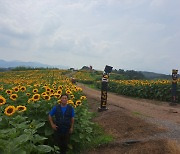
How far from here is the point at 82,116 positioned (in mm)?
7758

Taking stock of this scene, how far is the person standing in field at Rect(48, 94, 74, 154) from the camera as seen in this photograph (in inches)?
254

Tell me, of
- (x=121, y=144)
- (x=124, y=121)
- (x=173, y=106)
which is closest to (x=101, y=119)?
(x=124, y=121)

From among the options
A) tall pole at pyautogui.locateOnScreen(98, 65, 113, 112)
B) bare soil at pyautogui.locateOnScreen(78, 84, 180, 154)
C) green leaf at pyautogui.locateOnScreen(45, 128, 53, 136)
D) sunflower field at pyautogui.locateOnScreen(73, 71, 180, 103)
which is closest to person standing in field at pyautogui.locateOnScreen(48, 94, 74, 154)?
green leaf at pyautogui.locateOnScreen(45, 128, 53, 136)

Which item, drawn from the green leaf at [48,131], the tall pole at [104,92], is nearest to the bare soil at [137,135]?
the tall pole at [104,92]

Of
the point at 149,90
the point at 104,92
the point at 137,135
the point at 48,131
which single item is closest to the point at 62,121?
the point at 48,131

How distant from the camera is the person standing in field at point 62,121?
645 centimetres

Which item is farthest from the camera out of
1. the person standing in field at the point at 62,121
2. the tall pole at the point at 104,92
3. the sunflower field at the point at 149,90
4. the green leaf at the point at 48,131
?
the sunflower field at the point at 149,90

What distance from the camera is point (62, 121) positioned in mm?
6496

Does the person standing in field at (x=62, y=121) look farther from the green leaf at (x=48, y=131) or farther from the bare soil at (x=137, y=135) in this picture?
the bare soil at (x=137, y=135)

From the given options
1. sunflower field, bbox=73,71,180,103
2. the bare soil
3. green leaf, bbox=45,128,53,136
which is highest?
sunflower field, bbox=73,71,180,103

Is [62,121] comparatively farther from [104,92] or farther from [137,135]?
[104,92]

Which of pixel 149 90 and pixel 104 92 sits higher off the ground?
pixel 104 92

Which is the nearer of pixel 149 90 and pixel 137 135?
pixel 137 135

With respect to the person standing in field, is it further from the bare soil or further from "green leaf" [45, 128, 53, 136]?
the bare soil
